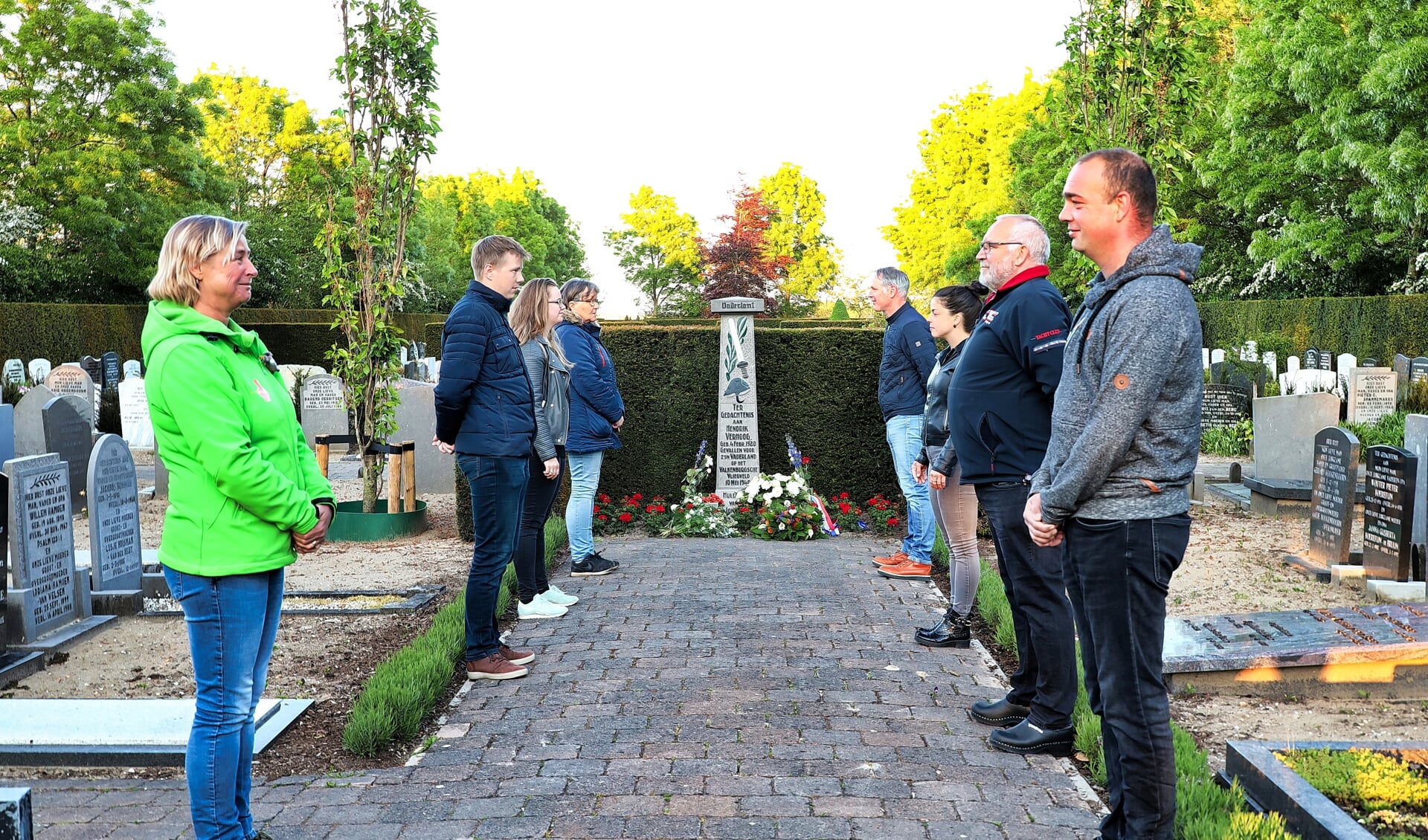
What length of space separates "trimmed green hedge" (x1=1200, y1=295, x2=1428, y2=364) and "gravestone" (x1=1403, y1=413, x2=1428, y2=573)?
15874mm

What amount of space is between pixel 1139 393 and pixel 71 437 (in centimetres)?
1023

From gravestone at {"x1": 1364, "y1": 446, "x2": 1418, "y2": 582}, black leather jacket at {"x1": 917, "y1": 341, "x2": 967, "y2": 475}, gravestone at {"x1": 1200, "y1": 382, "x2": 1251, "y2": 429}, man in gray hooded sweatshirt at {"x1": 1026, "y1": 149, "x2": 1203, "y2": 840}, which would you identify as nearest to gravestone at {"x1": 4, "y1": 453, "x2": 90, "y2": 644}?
black leather jacket at {"x1": 917, "y1": 341, "x2": 967, "y2": 475}

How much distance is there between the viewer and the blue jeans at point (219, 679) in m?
3.05

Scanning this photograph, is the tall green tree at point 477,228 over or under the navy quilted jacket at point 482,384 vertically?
over

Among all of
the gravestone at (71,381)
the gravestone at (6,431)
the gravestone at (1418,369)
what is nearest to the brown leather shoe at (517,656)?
the gravestone at (6,431)

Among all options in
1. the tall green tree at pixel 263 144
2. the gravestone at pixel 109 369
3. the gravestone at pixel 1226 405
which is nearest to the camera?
the gravestone at pixel 1226 405

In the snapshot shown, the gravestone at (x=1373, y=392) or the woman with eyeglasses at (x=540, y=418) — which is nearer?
the woman with eyeglasses at (x=540, y=418)

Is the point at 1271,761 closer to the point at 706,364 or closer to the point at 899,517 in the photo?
the point at 899,517

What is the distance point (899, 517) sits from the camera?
10172 millimetres

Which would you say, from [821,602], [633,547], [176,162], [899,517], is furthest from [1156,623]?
[176,162]

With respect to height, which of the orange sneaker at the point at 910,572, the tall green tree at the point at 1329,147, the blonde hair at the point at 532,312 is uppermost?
the tall green tree at the point at 1329,147

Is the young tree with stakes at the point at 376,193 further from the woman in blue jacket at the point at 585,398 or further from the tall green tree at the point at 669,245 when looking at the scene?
the tall green tree at the point at 669,245

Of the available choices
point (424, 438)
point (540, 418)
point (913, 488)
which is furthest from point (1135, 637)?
point (424, 438)

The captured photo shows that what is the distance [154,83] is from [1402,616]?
137 ft
